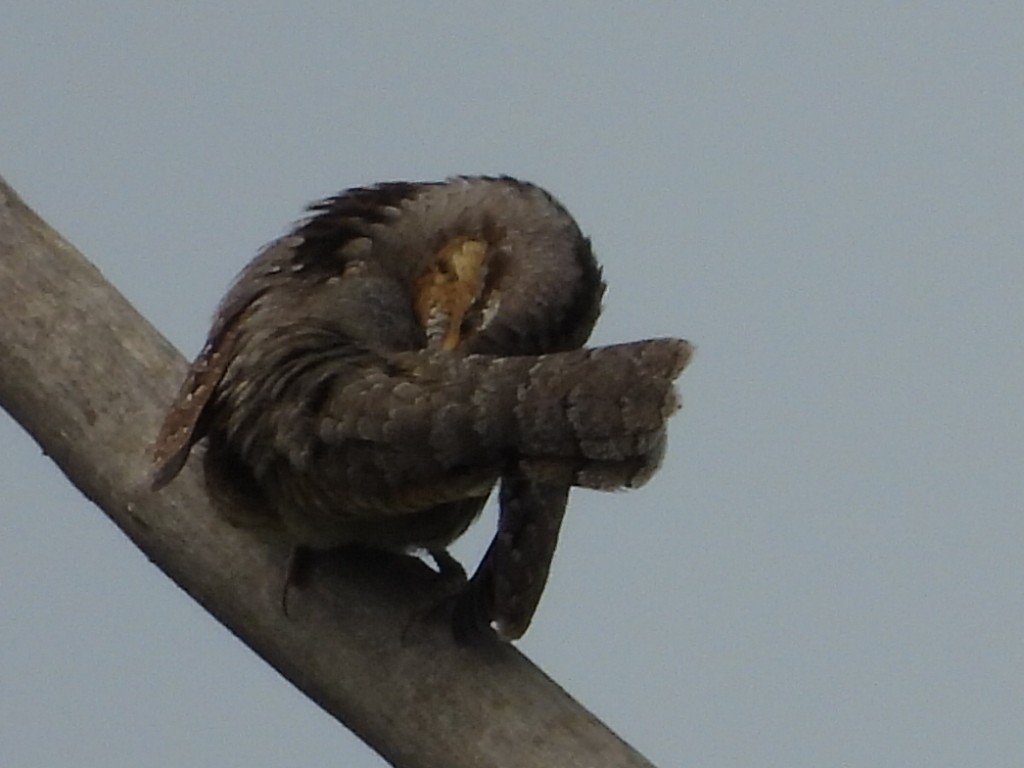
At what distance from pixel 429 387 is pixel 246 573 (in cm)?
55

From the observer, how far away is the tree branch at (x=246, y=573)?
106 inches

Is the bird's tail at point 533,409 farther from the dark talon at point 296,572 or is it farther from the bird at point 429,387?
the dark talon at point 296,572

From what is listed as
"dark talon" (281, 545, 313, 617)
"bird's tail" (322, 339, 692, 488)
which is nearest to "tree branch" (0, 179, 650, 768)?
"dark talon" (281, 545, 313, 617)

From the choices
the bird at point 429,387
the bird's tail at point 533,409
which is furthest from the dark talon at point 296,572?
the bird's tail at point 533,409

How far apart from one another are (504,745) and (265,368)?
516 millimetres

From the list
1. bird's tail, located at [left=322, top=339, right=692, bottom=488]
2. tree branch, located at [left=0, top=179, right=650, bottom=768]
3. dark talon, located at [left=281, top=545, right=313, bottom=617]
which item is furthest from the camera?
dark talon, located at [left=281, top=545, right=313, bottom=617]

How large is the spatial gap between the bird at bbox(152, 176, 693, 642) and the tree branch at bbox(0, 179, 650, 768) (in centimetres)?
7

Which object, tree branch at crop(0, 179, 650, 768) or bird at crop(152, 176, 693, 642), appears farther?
tree branch at crop(0, 179, 650, 768)

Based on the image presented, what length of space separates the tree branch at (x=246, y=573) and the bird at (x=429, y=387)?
7 cm

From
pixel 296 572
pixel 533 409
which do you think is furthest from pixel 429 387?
pixel 296 572

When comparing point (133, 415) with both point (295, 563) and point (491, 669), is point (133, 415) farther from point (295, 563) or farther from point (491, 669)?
point (491, 669)

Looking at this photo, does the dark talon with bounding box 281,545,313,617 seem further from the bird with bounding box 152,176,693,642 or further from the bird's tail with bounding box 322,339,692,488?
the bird's tail with bounding box 322,339,692,488

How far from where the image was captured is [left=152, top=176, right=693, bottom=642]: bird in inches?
94.0

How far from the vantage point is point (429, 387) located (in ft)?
8.25
